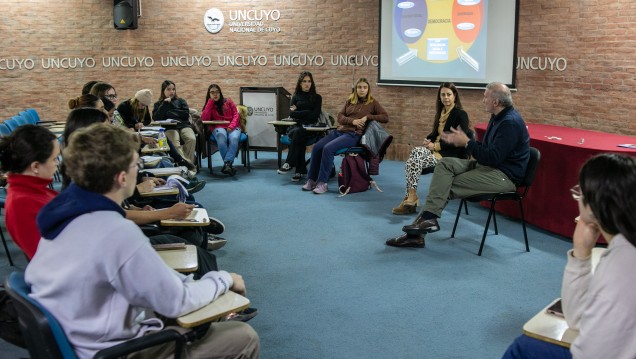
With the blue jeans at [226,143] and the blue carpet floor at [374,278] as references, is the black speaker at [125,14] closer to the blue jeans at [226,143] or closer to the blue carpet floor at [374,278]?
the blue jeans at [226,143]

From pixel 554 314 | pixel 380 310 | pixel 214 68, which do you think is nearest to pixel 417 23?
pixel 214 68

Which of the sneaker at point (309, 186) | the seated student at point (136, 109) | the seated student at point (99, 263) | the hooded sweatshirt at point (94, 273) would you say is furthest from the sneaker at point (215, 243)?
the hooded sweatshirt at point (94, 273)

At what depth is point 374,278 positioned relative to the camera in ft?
15.1

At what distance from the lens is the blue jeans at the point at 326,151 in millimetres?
7570

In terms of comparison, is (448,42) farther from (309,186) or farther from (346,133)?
(309,186)

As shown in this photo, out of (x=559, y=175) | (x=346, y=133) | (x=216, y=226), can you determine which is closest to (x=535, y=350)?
(x=216, y=226)

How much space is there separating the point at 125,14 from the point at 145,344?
8931 mm

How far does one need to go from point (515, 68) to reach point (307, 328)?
577 centimetres

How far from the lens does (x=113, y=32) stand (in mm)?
10391

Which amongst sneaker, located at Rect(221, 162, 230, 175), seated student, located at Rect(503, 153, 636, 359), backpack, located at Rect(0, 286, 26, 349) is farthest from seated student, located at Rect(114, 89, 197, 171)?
seated student, located at Rect(503, 153, 636, 359)

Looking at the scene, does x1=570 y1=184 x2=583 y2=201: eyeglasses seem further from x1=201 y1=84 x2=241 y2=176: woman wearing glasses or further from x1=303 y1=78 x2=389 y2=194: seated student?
x1=201 y1=84 x2=241 y2=176: woman wearing glasses

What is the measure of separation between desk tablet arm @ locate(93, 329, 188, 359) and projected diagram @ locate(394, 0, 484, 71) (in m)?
7.38

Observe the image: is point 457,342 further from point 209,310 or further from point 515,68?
point 515,68

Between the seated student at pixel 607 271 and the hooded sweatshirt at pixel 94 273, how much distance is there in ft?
4.09
